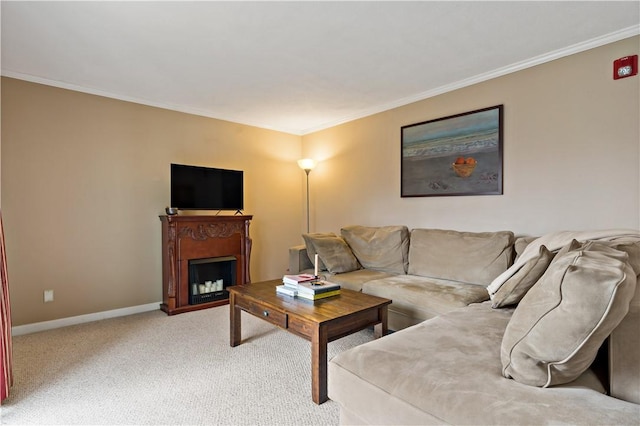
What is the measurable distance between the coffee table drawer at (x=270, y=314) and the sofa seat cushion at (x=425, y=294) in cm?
98

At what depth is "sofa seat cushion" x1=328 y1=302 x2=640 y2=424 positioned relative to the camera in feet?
3.27

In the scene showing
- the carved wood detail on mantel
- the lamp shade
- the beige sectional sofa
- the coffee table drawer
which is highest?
the lamp shade

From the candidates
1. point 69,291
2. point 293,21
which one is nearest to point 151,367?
point 69,291

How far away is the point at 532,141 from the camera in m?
2.89

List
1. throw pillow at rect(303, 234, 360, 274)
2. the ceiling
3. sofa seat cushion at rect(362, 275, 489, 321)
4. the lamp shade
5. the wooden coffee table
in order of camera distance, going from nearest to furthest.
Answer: the wooden coffee table, the ceiling, sofa seat cushion at rect(362, 275, 489, 321), throw pillow at rect(303, 234, 360, 274), the lamp shade

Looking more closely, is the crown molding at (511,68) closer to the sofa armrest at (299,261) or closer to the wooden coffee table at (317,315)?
the sofa armrest at (299,261)

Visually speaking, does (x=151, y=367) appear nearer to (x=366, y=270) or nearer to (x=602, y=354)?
(x=366, y=270)

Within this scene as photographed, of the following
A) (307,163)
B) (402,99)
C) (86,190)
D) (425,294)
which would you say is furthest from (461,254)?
(86,190)

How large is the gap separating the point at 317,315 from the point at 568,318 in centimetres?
133

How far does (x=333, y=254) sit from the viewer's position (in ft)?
11.5

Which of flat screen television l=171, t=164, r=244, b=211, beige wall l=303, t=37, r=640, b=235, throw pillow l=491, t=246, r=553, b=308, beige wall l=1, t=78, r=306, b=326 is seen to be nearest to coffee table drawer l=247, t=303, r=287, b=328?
throw pillow l=491, t=246, r=553, b=308

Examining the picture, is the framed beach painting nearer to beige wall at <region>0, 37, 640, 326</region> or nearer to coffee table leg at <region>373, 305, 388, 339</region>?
beige wall at <region>0, 37, 640, 326</region>

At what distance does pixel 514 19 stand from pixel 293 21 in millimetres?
1462

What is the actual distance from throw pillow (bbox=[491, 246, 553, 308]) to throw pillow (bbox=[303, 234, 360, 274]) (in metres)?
1.67
